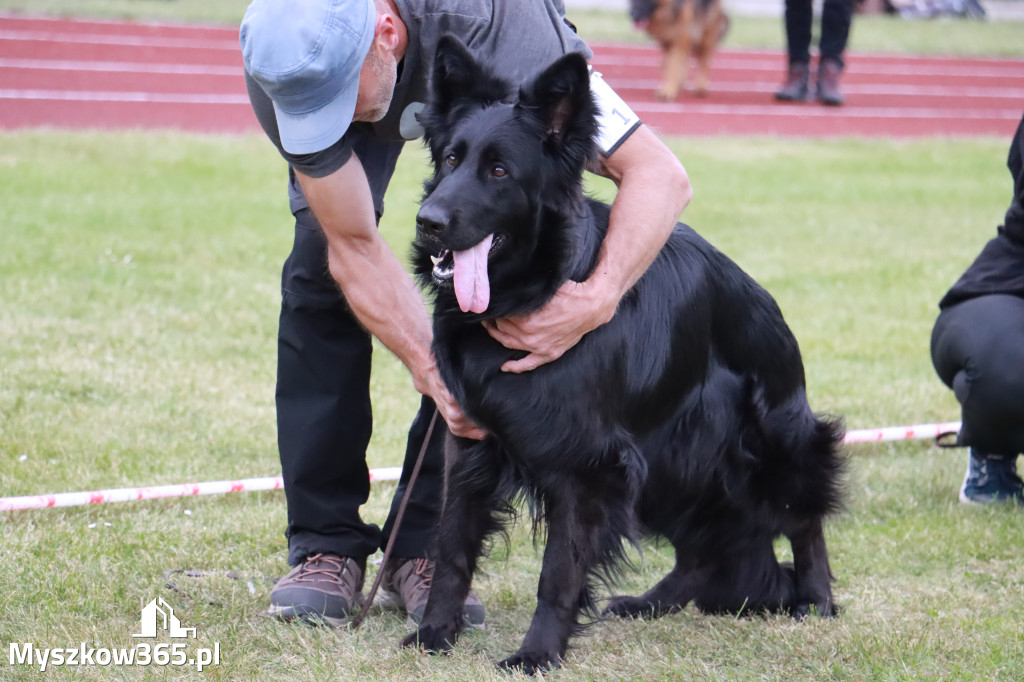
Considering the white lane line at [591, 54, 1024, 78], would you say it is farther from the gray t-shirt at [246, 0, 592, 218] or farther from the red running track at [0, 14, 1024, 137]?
the gray t-shirt at [246, 0, 592, 218]

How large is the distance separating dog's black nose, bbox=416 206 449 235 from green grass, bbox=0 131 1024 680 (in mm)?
1063

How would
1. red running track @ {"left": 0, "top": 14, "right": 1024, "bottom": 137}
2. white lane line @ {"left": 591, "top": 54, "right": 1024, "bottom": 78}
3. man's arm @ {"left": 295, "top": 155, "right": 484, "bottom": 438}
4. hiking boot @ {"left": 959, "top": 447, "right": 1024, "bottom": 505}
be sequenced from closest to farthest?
man's arm @ {"left": 295, "top": 155, "right": 484, "bottom": 438}
hiking boot @ {"left": 959, "top": 447, "right": 1024, "bottom": 505}
red running track @ {"left": 0, "top": 14, "right": 1024, "bottom": 137}
white lane line @ {"left": 591, "top": 54, "right": 1024, "bottom": 78}

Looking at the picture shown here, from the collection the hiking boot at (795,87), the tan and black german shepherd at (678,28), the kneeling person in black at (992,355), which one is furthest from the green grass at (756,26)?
the kneeling person in black at (992,355)

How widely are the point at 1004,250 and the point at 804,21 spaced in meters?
9.98

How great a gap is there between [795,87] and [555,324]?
43.5ft

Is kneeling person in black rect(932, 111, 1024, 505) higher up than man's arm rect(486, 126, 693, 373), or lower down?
lower down

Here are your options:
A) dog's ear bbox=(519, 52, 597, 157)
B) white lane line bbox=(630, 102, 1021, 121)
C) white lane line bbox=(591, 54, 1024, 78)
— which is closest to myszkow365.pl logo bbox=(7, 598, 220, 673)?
dog's ear bbox=(519, 52, 597, 157)

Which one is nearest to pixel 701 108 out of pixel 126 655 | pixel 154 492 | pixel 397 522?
pixel 154 492

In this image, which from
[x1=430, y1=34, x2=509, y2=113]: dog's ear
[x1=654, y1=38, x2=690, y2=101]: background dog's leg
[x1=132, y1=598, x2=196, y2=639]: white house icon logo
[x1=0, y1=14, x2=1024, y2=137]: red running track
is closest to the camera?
[x1=430, y1=34, x2=509, y2=113]: dog's ear

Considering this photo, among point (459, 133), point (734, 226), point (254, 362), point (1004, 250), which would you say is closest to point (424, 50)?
point (459, 133)

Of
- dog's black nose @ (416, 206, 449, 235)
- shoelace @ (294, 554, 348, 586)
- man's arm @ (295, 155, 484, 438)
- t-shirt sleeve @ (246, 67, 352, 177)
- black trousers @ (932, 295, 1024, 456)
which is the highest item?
t-shirt sleeve @ (246, 67, 352, 177)

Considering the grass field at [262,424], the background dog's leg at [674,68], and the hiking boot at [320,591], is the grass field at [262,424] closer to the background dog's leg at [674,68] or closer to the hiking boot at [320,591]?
the hiking boot at [320,591]

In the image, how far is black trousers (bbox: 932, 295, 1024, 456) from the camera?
3.61 meters

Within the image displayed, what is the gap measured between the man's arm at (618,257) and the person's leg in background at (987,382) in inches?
61.3
